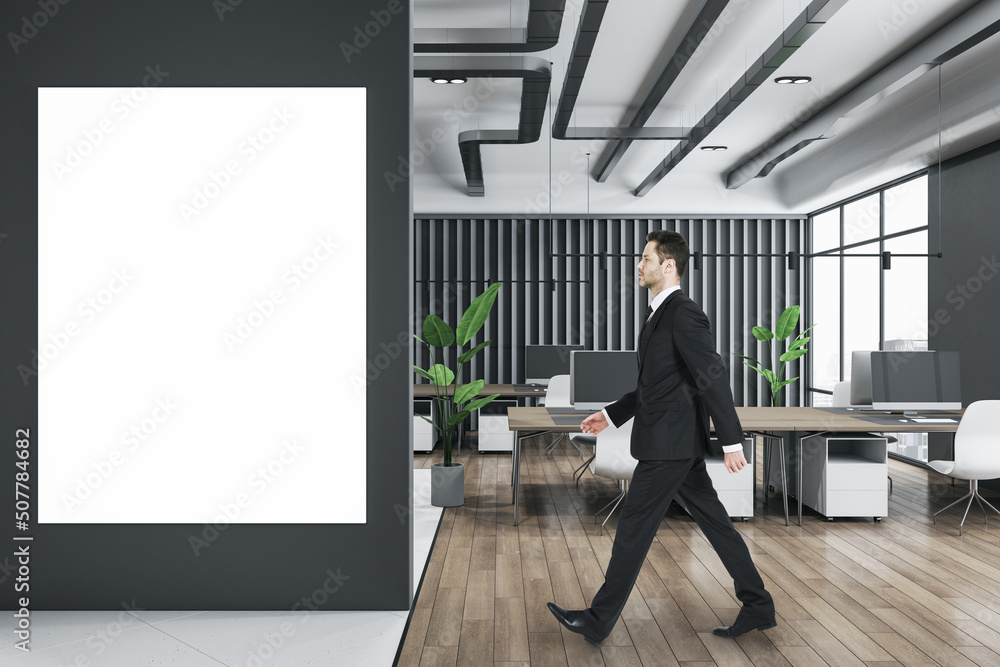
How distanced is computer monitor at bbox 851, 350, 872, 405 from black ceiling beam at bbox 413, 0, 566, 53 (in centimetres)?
325

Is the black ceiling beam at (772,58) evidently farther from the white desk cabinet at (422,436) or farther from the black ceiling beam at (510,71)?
the white desk cabinet at (422,436)

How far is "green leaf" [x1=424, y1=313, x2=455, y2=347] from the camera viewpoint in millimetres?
5133

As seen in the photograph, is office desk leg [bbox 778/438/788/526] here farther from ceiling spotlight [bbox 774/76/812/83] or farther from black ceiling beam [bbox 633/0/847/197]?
ceiling spotlight [bbox 774/76/812/83]

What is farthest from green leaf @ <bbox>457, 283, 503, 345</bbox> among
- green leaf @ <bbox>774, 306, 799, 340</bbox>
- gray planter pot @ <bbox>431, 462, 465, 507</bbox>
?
green leaf @ <bbox>774, 306, 799, 340</bbox>

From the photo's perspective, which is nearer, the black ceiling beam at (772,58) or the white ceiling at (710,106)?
the black ceiling beam at (772,58)

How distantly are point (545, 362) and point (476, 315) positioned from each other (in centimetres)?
287

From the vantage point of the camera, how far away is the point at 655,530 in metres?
2.55

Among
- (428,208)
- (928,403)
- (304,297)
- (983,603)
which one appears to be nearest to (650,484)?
(304,297)

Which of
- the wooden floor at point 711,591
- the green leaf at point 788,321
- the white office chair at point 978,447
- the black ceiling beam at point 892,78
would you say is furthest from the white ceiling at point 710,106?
the wooden floor at point 711,591

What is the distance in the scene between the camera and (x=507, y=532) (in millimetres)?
4387

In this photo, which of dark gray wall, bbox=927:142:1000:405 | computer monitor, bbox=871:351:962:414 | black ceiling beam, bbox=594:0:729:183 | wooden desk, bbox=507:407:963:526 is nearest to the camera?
black ceiling beam, bbox=594:0:729:183

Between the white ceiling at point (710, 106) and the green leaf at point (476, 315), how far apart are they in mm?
1713

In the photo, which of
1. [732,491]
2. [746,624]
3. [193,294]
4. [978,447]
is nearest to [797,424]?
[732,491]

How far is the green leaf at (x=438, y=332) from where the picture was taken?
5.13 metres
